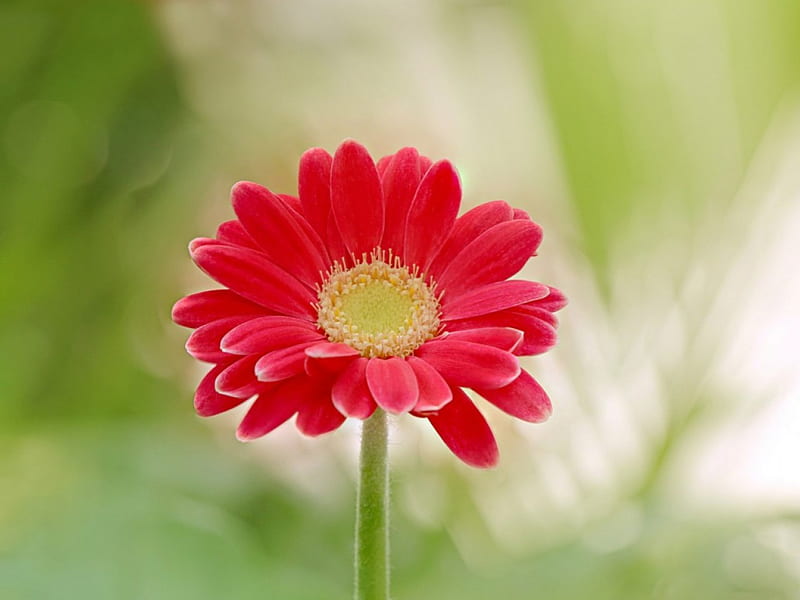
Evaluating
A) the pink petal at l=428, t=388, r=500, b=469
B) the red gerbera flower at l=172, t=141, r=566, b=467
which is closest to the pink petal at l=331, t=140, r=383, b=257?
the red gerbera flower at l=172, t=141, r=566, b=467

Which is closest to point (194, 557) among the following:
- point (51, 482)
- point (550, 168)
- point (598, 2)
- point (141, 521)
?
point (141, 521)

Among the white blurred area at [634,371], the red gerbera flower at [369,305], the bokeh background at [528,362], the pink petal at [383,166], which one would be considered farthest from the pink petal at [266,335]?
the white blurred area at [634,371]

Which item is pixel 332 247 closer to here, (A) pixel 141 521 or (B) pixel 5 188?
(A) pixel 141 521

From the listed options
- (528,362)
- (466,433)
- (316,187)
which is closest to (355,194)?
(316,187)

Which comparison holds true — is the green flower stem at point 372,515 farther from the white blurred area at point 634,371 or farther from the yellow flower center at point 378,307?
the white blurred area at point 634,371

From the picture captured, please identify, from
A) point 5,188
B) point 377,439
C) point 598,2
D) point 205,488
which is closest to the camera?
point 377,439

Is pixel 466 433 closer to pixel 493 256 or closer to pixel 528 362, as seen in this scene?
pixel 493 256
